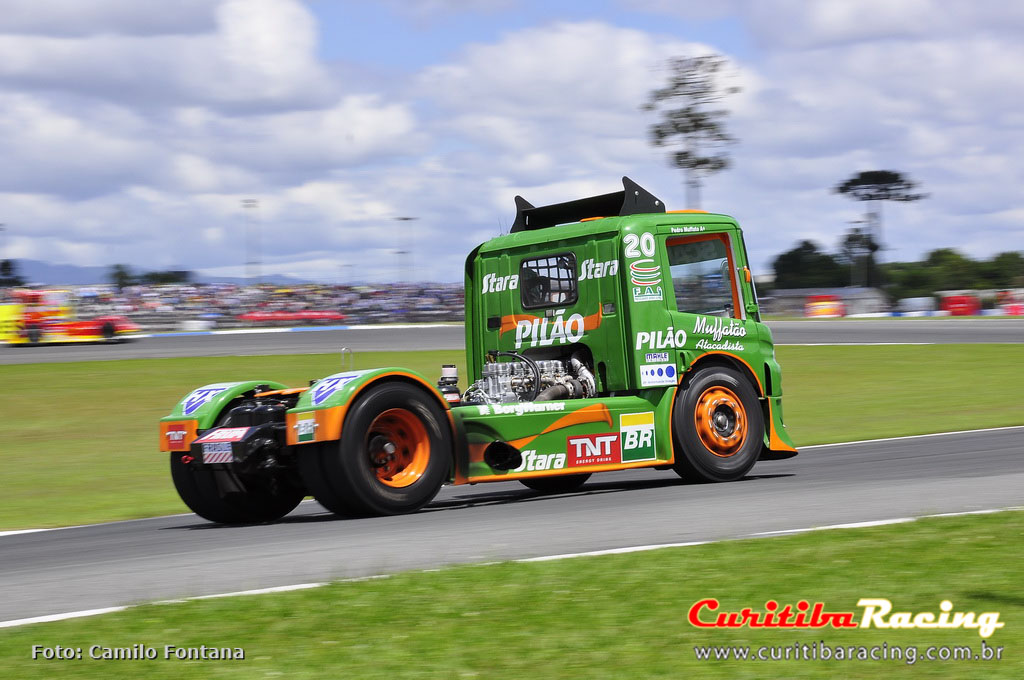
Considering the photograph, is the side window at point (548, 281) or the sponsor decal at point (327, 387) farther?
the side window at point (548, 281)

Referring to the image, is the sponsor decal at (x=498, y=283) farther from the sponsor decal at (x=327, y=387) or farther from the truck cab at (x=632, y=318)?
the sponsor decal at (x=327, y=387)

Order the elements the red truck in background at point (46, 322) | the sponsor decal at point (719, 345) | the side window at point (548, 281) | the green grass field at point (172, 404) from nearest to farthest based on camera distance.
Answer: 1. the sponsor decal at point (719, 345)
2. the side window at point (548, 281)
3. the green grass field at point (172, 404)
4. the red truck in background at point (46, 322)

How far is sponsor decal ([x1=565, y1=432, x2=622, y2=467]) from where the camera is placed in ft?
34.7

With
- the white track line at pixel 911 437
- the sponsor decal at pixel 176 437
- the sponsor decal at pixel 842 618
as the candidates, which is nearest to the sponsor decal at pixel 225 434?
the sponsor decal at pixel 176 437

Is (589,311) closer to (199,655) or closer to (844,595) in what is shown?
(844,595)

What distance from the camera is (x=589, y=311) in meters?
11.5

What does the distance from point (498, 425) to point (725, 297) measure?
10.2 ft

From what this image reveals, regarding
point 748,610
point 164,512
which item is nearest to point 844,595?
point 748,610

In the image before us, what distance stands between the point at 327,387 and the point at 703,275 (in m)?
4.35

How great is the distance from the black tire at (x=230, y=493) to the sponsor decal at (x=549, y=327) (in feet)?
9.17

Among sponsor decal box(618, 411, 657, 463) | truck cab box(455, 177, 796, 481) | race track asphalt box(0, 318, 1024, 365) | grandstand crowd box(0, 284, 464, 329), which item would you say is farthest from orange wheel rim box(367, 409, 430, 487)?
grandstand crowd box(0, 284, 464, 329)

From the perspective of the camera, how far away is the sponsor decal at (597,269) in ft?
37.1

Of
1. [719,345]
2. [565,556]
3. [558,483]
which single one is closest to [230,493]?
[558,483]

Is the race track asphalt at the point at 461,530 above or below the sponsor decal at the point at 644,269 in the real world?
below
